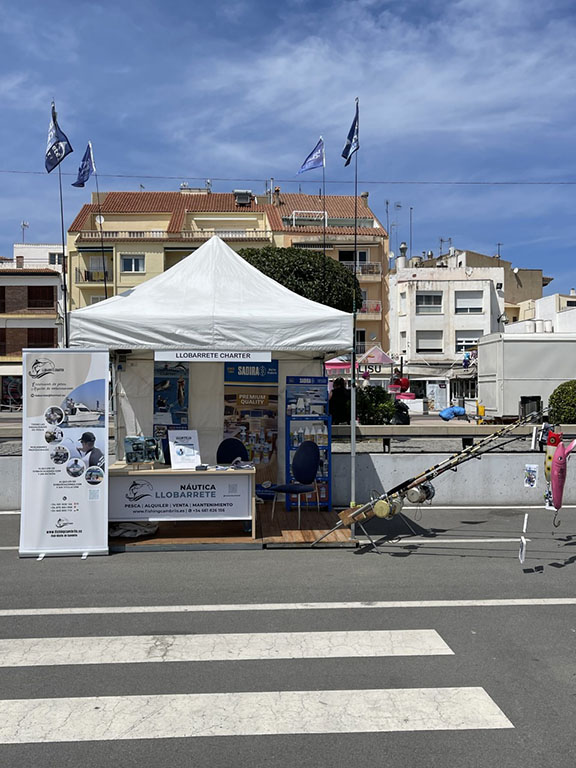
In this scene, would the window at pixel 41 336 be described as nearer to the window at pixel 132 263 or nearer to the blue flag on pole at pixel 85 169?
the window at pixel 132 263

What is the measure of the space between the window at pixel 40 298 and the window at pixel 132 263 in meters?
6.88

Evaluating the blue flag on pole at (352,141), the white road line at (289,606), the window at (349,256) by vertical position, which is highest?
the window at (349,256)

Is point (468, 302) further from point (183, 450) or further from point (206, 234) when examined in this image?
point (183, 450)

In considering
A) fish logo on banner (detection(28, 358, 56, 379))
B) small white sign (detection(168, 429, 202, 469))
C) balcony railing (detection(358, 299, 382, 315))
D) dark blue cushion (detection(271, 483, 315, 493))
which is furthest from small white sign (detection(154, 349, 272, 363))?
balcony railing (detection(358, 299, 382, 315))

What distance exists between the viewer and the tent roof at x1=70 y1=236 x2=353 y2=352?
9328mm

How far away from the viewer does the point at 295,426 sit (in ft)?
35.8

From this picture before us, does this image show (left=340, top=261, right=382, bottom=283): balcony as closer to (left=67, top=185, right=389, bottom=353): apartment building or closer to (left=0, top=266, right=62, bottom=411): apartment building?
(left=67, top=185, right=389, bottom=353): apartment building

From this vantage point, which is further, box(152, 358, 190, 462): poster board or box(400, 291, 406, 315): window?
box(400, 291, 406, 315): window

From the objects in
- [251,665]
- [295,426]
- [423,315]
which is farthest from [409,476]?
[423,315]

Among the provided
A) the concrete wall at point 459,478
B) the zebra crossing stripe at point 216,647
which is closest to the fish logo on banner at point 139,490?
the zebra crossing stripe at point 216,647

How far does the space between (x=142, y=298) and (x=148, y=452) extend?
221 centimetres

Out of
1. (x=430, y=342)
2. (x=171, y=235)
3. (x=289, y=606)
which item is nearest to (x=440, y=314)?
(x=430, y=342)

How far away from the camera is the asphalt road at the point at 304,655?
397 cm

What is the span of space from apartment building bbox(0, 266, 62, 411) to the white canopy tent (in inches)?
1873
